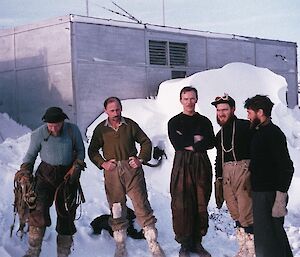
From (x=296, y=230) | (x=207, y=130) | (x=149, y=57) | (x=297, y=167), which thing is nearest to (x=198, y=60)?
(x=149, y=57)

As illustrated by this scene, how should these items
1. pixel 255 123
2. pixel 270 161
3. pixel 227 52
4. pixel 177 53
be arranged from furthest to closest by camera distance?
pixel 227 52 < pixel 177 53 < pixel 255 123 < pixel 270 161

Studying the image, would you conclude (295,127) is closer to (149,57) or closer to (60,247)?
(149,57)

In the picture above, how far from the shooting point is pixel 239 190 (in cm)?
653

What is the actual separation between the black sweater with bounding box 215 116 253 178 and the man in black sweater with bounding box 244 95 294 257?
542 millimetres

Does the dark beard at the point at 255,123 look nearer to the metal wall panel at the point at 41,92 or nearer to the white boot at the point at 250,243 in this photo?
the white boot at the point at 250,243

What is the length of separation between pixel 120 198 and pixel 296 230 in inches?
132

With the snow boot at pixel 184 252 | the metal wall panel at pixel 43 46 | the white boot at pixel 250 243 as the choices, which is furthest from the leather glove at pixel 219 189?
the metal wall panel at pixel 43 46

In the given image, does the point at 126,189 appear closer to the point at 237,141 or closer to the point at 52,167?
the point at 52,167

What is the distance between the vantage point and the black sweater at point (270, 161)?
5766 mm

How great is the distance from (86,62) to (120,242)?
6.97 m

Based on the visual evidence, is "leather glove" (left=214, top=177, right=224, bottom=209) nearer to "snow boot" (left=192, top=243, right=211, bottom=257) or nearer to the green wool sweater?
"snow boot" (left=192, top=243, right=211, bottom=257)

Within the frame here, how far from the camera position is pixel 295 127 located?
42.1 feet

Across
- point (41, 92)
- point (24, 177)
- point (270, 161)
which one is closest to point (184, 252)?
point (270, 161)

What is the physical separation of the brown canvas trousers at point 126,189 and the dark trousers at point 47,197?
1.77 feet
